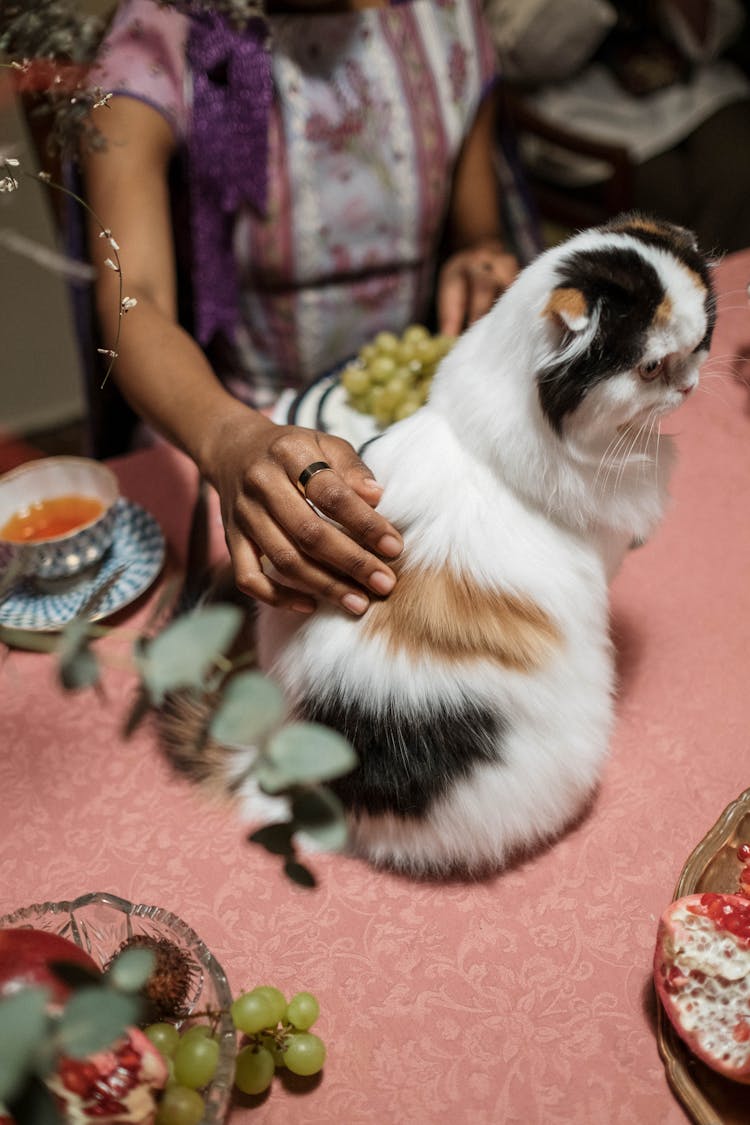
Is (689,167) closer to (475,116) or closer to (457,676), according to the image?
(475,116)

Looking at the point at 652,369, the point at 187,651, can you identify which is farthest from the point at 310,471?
the point at 187,651

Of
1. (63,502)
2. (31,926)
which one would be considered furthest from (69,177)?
(31,926)

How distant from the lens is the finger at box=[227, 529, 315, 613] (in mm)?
729

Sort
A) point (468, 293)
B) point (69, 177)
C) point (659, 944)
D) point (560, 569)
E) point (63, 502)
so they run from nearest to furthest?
1. point (659, 944)
2. point (560, 569)
3. point (63, 502)
4. point (69, 177)
5. point (468, 293)

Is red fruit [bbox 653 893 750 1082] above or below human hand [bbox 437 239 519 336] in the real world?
below

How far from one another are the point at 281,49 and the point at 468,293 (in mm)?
395

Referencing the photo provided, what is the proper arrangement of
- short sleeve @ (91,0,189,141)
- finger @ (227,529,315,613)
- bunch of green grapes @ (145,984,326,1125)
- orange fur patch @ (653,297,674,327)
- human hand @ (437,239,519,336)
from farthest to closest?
human hand @ (437,239,519,336) < short sleeve @ (91,0,189,141) < finger @ (227,529,315,613) < orange fur patch @ (653,297,674,327) < bunch of green grapes @ (145,984,326,1125)

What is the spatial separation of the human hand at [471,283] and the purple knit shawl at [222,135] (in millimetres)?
286

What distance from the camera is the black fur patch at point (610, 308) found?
614 mm

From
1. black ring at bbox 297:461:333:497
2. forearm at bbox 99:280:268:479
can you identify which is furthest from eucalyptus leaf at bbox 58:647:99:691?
forearm at bbox 99:280:268:479

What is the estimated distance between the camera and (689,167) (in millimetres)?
2418

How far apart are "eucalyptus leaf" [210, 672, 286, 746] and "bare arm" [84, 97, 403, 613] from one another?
32 centimetres

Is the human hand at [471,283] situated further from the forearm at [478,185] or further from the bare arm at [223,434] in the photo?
the bare arm at [223,434]

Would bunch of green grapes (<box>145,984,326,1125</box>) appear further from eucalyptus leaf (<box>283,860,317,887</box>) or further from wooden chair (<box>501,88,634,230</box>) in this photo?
wooden chair (<box>501,88,634,230</box>)
